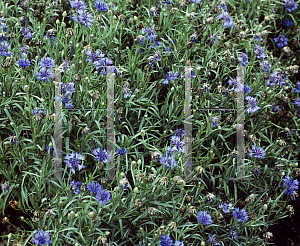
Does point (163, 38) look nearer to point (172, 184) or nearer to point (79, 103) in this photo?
point (79, 103)

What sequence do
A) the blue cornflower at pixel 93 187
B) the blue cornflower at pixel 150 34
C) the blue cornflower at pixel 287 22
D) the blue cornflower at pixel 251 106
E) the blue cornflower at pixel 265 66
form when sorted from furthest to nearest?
the blue cornflower at pixel 287 22 < the blue cornflower at pixel 265 66 < the blue cornflower at pixel 150 34 < the blue cornflower at pixel 251 106 < the blue cornflower at pixel 93 187

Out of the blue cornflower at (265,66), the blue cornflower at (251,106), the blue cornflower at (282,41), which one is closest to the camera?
the blue cornflower at (251,106)

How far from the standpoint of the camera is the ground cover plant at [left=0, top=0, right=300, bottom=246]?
2.59m

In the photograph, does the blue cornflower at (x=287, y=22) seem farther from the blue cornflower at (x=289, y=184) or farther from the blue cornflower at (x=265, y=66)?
the blue cornflower at (x=289, y=184)

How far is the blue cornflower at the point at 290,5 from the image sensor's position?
12.9 ft

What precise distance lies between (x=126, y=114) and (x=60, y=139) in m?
0.58

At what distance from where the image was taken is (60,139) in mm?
2805

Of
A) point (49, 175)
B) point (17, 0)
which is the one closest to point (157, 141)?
point (49, 175)

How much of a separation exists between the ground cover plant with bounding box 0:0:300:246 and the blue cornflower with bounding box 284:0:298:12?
0.37 m

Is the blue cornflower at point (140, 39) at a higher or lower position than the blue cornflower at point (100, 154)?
higher

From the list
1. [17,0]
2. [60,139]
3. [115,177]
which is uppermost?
[17,0]

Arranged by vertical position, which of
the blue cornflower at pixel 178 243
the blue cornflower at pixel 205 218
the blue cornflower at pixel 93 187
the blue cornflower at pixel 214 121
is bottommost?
the blue cornflower at pixel 178 243

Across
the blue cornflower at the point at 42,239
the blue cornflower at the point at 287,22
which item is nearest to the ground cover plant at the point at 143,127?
the blue cornflower at the point at 42,239

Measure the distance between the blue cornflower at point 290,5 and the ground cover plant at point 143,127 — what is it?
370 mm
